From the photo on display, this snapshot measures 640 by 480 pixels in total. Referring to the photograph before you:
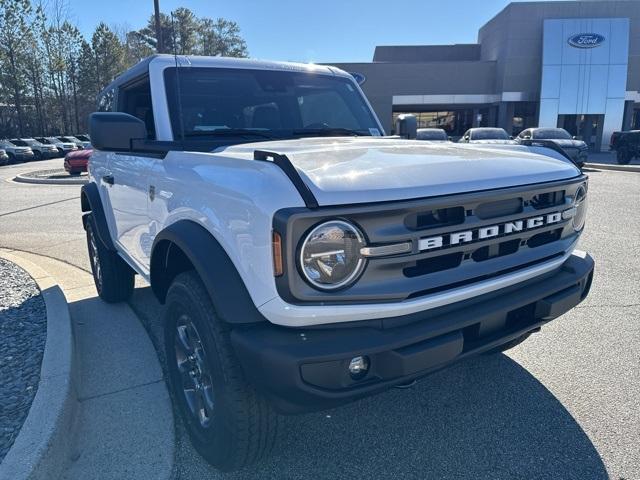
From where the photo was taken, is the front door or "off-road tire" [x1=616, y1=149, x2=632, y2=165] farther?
"off-road tire" [x1=616, y1=149, x2=632, y2=165]

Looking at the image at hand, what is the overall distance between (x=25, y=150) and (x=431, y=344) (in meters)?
36.5

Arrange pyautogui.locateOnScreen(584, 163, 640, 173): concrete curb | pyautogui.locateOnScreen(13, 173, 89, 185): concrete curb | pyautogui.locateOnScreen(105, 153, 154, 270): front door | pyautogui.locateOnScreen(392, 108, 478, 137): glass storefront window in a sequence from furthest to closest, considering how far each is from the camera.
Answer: pyautogui.locateOnScreen(392, 108, 478, 137): glass storefront window
pyautogui.locateOnScreen(584, 163, 640, 173): concrete curb
pyautogui.locateOnScreen(13, 173, 89, 185): concrete curb
pyautogui.locateOnScreen(105, 153, 154, 270): front door

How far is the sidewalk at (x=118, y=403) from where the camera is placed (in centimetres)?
244

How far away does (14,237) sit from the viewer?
316 inches

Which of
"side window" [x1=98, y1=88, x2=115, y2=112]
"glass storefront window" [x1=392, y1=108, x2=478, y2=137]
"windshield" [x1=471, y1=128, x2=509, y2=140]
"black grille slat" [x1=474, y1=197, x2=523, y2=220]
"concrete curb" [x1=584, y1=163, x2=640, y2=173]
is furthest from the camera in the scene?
"glass storefront window" [x1=392, y1=108, x2=478, y2=137]

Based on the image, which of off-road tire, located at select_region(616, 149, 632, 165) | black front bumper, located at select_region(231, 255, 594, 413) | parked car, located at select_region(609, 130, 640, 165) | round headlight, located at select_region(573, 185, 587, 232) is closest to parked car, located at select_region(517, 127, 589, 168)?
parked car, located at select_region(609, 130, 640, 165)

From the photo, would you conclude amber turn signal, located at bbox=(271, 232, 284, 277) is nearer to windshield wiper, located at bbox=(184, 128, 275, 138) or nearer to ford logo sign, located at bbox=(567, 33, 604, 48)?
windshield wiper, located at bbox=(184, 128, 275, 138)

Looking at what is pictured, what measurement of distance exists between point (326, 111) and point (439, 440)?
2.47 meters

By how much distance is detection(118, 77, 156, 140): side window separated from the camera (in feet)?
11.2

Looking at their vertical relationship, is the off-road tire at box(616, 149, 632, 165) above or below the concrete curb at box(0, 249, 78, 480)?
above

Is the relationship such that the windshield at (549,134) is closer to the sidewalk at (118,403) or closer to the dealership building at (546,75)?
the dealership building at (546,75)

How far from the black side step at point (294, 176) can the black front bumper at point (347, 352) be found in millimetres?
490

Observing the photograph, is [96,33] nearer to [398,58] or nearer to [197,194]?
[398,58]

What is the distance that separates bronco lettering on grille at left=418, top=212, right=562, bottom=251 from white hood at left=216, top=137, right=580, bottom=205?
177mm
